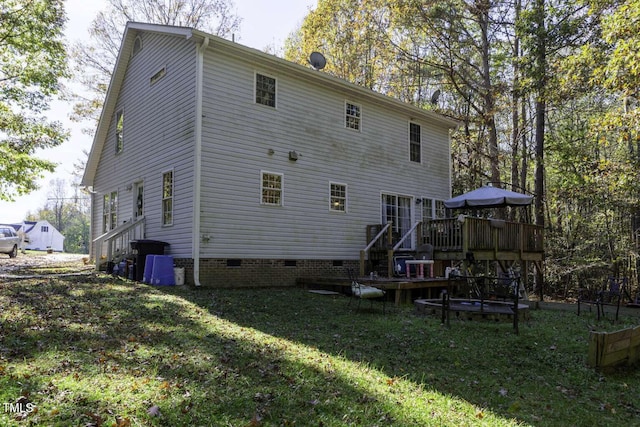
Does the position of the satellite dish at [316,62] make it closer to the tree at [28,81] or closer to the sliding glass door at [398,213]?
the sliding glass door at [398,213]

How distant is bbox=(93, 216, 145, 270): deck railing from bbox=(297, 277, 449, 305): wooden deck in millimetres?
5174

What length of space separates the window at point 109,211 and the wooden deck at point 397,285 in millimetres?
8005

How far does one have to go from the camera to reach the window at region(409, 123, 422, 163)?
52.2 ft

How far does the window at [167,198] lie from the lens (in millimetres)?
11490

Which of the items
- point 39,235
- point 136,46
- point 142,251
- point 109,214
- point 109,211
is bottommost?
point 142,251

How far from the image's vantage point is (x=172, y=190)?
37.2 feet

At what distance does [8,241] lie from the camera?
21828 mm

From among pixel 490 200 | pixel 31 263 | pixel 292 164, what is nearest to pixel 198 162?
pixel 292 164

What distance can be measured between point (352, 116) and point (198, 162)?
585 cm

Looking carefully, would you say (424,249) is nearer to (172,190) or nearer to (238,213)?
(238,213)

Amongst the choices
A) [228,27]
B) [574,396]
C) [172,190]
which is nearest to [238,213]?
[172,190]

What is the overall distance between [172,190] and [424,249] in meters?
7.35

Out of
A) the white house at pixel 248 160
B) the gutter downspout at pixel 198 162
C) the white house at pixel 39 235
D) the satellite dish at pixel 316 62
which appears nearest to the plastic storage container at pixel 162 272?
the white house at pixel 248 160

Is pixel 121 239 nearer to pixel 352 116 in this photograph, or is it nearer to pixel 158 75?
pixel 158 75
